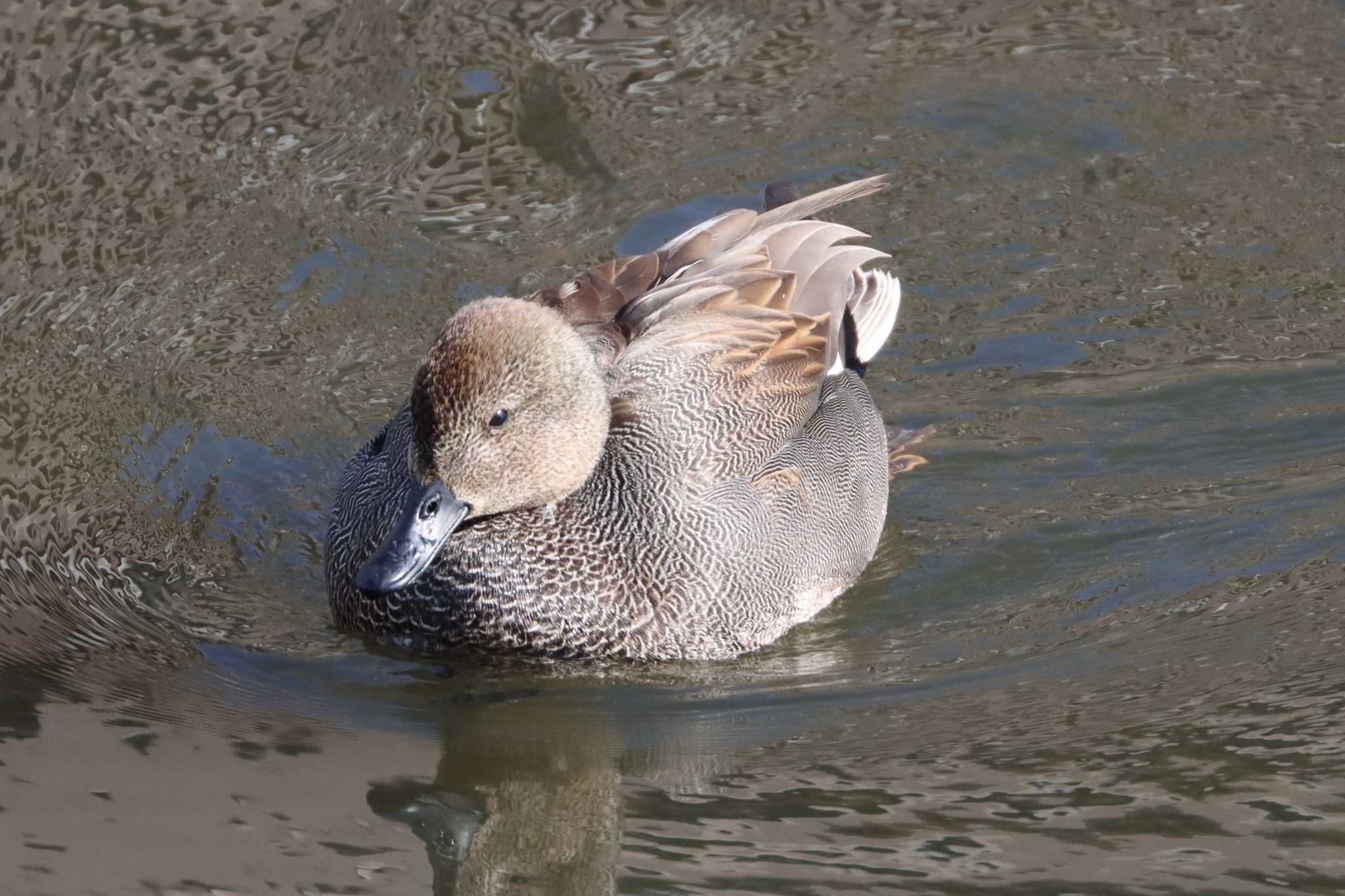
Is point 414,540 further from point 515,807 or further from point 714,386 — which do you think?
point 714,386

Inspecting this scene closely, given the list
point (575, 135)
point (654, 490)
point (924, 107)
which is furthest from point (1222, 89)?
point (654, 490)

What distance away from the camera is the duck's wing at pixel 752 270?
620cm

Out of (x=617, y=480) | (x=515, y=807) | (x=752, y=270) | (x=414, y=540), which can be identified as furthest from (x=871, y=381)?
(x=515, y=807)

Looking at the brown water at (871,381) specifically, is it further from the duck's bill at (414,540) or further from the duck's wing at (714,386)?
the duck's wing at (714,386)

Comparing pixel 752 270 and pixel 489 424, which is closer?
pixel 489 424

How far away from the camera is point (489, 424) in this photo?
5.19 meters

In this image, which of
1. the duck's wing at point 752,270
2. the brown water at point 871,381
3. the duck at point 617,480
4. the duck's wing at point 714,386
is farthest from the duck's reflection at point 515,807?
the duck's wing at point 752,270

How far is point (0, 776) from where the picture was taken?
15.6ft

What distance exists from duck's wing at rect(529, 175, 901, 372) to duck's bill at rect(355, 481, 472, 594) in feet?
3.73

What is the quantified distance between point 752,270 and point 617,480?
3.84ft

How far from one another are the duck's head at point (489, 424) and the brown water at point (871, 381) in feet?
1.91

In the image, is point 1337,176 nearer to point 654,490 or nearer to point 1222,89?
point 1222,89

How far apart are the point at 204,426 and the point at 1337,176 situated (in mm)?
5661

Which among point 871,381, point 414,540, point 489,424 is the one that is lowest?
point 871,381
